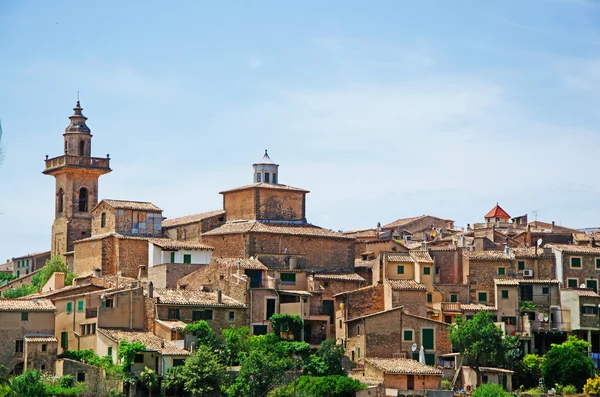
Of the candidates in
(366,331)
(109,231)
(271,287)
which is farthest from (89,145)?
(366,331)

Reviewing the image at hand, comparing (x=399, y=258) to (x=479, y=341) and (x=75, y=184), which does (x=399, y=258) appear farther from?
(x=75, y=184)

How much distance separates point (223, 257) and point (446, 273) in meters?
11.2

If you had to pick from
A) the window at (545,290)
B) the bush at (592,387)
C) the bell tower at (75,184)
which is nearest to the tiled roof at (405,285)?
the window at (545,290)

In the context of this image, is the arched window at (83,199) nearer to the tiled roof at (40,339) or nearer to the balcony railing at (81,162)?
the balcony railing at (81,162)

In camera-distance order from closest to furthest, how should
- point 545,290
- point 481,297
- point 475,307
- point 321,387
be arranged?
point 321,387 → point 475,307 → point 545,290 → point 481,297

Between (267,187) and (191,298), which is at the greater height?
(267,187)

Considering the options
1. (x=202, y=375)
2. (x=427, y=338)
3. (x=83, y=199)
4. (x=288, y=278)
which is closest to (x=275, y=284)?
(x=288, y=278)

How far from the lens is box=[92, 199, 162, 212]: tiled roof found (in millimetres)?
72125

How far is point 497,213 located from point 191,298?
39.4 m

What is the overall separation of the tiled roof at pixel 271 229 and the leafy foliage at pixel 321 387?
42.8 ft

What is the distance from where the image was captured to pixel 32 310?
2304 inches

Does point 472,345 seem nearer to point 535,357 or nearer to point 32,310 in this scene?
point 535,357

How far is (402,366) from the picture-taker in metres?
59.0

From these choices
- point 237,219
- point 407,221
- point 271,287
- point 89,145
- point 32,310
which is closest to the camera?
point 32,310
